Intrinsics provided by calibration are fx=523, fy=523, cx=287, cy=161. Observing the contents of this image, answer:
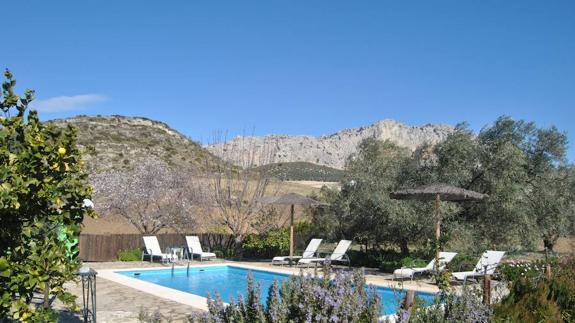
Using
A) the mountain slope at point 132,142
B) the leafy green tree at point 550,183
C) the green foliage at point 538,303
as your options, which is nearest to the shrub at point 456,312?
the green foliage at point 538,303

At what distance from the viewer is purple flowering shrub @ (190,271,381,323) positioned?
10.3 feet

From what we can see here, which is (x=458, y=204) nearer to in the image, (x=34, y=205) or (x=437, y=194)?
(x=437, y=194)

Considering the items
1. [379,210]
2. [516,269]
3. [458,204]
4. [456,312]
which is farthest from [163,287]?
[458,204]

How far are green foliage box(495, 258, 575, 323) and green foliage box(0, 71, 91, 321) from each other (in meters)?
3.49

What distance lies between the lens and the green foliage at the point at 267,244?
59.8 feet

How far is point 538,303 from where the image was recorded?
16.6 feet

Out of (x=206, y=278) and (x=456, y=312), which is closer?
(x=456, y=312)

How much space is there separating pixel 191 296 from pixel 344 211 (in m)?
7.57

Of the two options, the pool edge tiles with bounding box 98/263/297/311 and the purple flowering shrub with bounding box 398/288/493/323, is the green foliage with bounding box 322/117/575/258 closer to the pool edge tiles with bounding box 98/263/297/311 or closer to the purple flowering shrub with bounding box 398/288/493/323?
the pool edge tiles with bounding box 98/263/297/311

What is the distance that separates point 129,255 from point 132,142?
28296 millimetres

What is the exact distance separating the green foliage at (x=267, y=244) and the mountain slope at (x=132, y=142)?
1817 cm

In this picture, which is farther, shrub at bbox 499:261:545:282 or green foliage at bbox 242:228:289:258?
green foliage at bbox 242:228:289:258

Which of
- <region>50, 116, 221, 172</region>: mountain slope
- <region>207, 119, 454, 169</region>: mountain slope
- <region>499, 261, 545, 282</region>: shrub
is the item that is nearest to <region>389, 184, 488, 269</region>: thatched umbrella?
<region>499, 261, 545, 282</region>: shrub

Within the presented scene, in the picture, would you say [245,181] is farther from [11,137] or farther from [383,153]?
[11,137]
